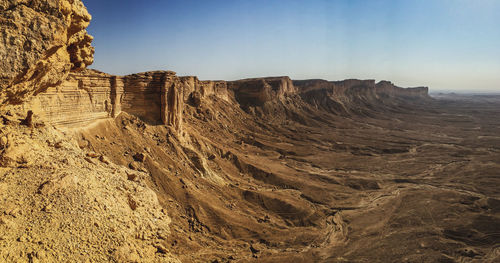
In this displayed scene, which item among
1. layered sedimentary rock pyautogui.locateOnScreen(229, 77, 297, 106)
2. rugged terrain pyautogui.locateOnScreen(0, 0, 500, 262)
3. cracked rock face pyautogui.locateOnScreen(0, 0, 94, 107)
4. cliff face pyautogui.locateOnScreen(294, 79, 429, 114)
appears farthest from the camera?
cliff face pyautogui.locateOnScreen(294, 79, 429, 114)

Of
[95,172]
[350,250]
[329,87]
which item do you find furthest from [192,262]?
[329,87]

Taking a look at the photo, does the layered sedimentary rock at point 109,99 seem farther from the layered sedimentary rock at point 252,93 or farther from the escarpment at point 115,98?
the layered sedimentary rock at point 252,93

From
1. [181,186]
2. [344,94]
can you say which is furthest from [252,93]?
[344,94]

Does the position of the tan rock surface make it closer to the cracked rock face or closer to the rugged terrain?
the rugged terrain

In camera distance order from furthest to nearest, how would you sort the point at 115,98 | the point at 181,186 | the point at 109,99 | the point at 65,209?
1. the point at 115,98
2. the point at 109,99
3. the point at 181,186
4. the point at 65,209

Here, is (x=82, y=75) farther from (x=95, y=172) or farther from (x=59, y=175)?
(x=59, y=175)

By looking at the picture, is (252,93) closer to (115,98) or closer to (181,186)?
(115,98)

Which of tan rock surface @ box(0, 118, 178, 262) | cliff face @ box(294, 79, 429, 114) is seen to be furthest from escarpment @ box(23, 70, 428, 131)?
cliff face @ box(294, 79, 429, 114)
